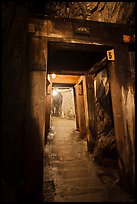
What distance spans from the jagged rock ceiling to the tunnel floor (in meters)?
6.29

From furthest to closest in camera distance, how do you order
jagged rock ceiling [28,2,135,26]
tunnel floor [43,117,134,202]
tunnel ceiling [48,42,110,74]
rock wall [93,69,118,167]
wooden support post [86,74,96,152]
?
wooden support post [86,74,96,152]
jagged rock ceiling [28,2,135,26]
rock wall [93,69,118,167]
tunnel ceiling [48,42,110,74]
tunnel floor [43,117,134,202]

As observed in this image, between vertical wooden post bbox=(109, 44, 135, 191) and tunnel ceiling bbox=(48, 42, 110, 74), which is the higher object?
tunnel ceiling bbox=(48, 42, 110, 74)

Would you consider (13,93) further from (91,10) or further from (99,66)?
(91,10)

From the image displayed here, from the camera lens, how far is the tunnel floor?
3437 mm

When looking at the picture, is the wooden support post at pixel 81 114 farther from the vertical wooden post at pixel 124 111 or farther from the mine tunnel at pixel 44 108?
the vertical wooden post at pixel 124 111

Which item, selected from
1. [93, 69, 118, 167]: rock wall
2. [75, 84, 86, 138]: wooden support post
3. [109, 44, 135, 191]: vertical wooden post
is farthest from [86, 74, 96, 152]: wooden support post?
[109, 44, 135, 191]: vertical wooden post

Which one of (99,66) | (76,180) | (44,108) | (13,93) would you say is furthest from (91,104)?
(13,93)

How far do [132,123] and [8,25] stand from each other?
3.95 meters

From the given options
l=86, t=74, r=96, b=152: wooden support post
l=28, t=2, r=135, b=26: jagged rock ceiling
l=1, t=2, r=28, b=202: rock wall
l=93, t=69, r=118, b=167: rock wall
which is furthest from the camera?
l=86, t=74, r=96, b=152: wooden support post

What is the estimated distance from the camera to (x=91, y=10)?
263 inches

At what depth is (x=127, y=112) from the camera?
12.5ft

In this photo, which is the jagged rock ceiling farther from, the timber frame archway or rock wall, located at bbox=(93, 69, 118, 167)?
the timber frame archway

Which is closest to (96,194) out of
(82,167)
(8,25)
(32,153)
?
(82,167)

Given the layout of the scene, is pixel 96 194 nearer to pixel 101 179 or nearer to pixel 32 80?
pixel 101 179
